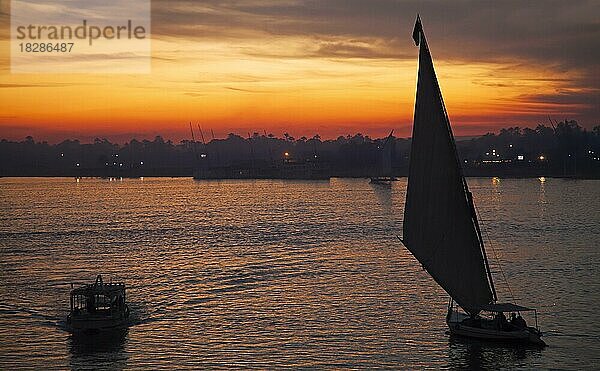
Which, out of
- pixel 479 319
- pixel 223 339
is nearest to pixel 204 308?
pixel 223 339

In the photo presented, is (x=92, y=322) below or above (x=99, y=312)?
below

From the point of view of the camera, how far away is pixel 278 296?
4222 cm

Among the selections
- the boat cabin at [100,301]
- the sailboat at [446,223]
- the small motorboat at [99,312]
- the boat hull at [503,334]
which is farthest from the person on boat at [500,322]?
the boat cabin at [100,301]

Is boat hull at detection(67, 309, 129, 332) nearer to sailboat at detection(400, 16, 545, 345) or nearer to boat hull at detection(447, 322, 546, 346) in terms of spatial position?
sailboat at detection(400, 16, 545, 345)

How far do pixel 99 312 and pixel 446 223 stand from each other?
591 inches

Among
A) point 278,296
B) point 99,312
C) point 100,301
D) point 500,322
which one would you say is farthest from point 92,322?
point 500,322

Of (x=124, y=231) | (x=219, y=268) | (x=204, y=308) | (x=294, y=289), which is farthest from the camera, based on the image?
(x=124, y=231)

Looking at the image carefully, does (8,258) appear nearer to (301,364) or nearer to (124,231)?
(124,231)

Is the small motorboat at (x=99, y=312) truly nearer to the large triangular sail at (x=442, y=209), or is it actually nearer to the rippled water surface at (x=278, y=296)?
the rippled water surface at (x=278, y=296)

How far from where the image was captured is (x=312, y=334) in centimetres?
3341

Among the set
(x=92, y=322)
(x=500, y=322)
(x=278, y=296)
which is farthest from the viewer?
(x=278, y=296)

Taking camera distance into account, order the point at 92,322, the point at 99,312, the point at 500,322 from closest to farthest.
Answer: the point at 500,322
the point at 92,322
the point at 99,312

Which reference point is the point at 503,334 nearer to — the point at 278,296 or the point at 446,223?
the point at 446,223

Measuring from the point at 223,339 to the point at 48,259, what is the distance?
30456 millimetres
